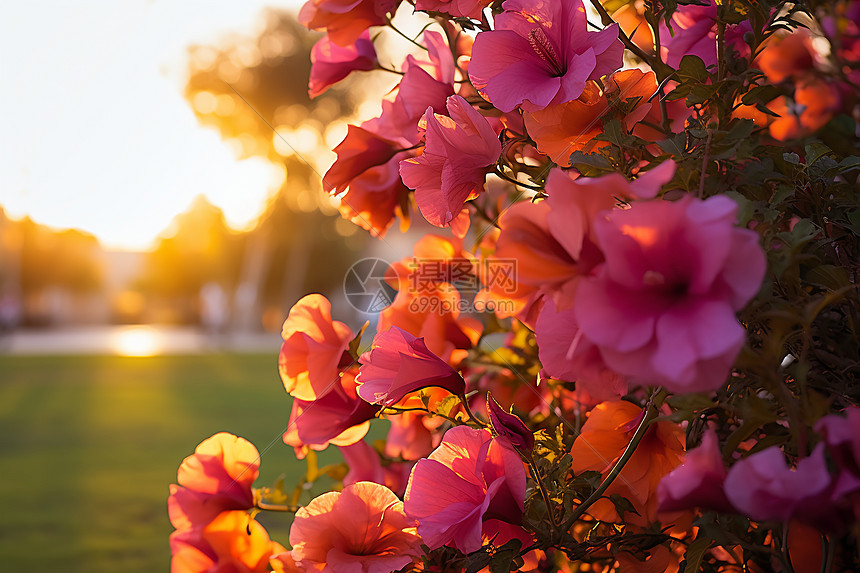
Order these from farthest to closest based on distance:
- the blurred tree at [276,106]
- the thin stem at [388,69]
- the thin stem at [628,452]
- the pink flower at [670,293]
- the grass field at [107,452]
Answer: the blurred tree at [276,106]
the grass field at [107,452]
the thin stem at [388,69]
the thin stem at [628,452]
the pink flower at [670,293]

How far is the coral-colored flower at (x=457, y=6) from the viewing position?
27.2 inches

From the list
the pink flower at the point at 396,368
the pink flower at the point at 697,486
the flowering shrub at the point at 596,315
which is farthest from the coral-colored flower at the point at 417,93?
the pink flower at the point at 697,486

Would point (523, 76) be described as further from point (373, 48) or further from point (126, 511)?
point (126, 511)

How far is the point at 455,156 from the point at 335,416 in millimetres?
342

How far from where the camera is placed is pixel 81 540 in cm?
258

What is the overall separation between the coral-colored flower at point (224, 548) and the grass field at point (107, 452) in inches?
10.0

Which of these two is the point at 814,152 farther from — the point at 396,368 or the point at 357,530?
the point at 357,530

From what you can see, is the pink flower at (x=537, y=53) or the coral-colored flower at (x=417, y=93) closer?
the pink flower at (x=537, y=53)

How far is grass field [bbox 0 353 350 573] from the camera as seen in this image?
98.6 inches

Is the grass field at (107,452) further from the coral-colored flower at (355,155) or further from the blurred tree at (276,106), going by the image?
the blurred tree at (276,106)

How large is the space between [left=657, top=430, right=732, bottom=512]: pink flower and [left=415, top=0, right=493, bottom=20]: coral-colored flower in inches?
18.0

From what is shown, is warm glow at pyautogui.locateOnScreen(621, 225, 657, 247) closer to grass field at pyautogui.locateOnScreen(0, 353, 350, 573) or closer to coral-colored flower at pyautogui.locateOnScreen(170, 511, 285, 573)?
coral-colored flower at pyautogui.locateOnScreen(170, 511, 285, 573)

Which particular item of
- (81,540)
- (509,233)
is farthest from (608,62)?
(81,540)

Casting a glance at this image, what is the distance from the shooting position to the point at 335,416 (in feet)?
2.70
